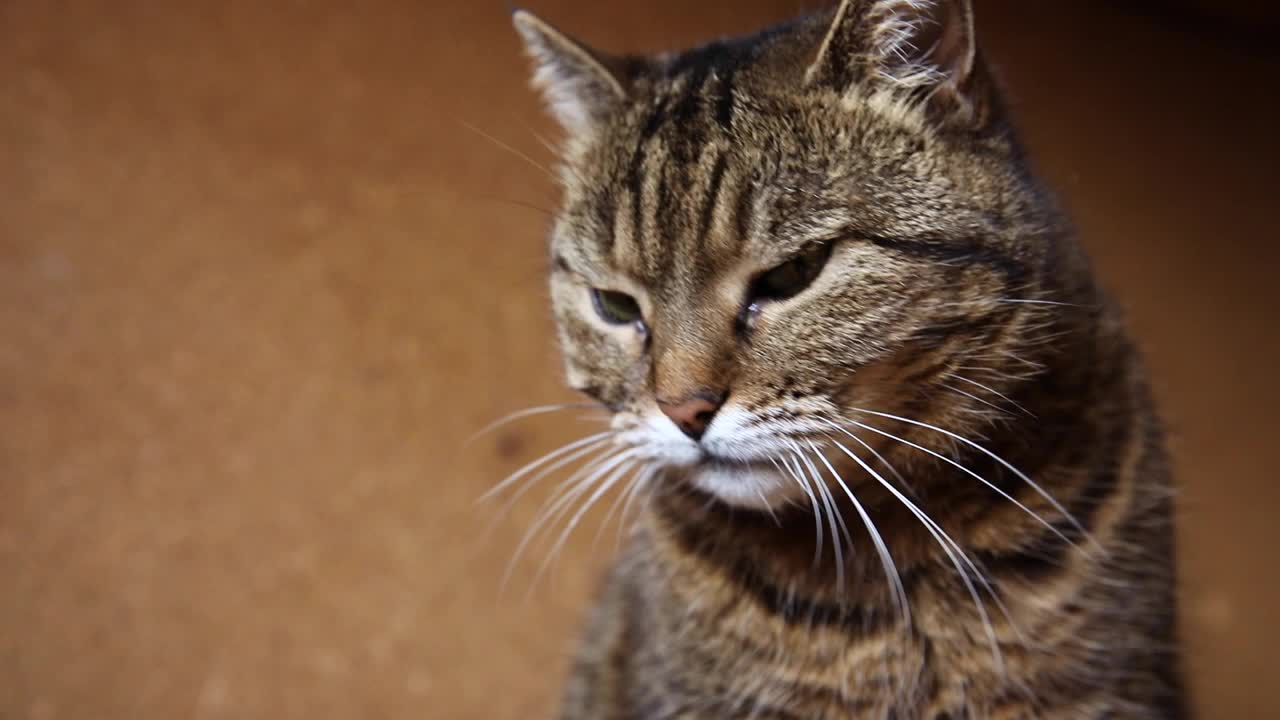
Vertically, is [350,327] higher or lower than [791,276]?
lower

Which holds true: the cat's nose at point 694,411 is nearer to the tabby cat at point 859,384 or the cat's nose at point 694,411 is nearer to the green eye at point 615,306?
the tabby cat at point 859,384

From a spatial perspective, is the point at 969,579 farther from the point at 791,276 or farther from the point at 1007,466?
the point at 791,276

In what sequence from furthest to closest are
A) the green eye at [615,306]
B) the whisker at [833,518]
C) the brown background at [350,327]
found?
the brown background at [350,327]
the green eye at [615,306]
the whisker at [833,518]

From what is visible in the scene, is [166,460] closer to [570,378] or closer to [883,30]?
[570,378]

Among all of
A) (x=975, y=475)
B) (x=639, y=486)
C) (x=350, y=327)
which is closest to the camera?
(x=975, y=475)

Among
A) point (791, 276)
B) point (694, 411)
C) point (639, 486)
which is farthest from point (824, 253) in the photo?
point (639, 486)

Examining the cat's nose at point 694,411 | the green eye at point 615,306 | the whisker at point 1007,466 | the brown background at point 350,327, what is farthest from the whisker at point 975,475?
the brown background at point 350,327

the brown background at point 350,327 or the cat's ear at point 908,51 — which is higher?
the cat's ear at point 908,51

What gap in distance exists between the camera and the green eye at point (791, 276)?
2.72ft

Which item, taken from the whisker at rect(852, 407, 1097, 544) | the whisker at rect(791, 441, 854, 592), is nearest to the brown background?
the whisker at rect(852, 407, 1097, 544)

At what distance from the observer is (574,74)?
1017mm

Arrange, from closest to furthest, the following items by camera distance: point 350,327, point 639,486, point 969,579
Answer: point 969,579
point 639,486
point 350,327

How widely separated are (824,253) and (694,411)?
6.1 inches

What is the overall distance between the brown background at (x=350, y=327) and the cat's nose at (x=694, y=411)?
38cm
